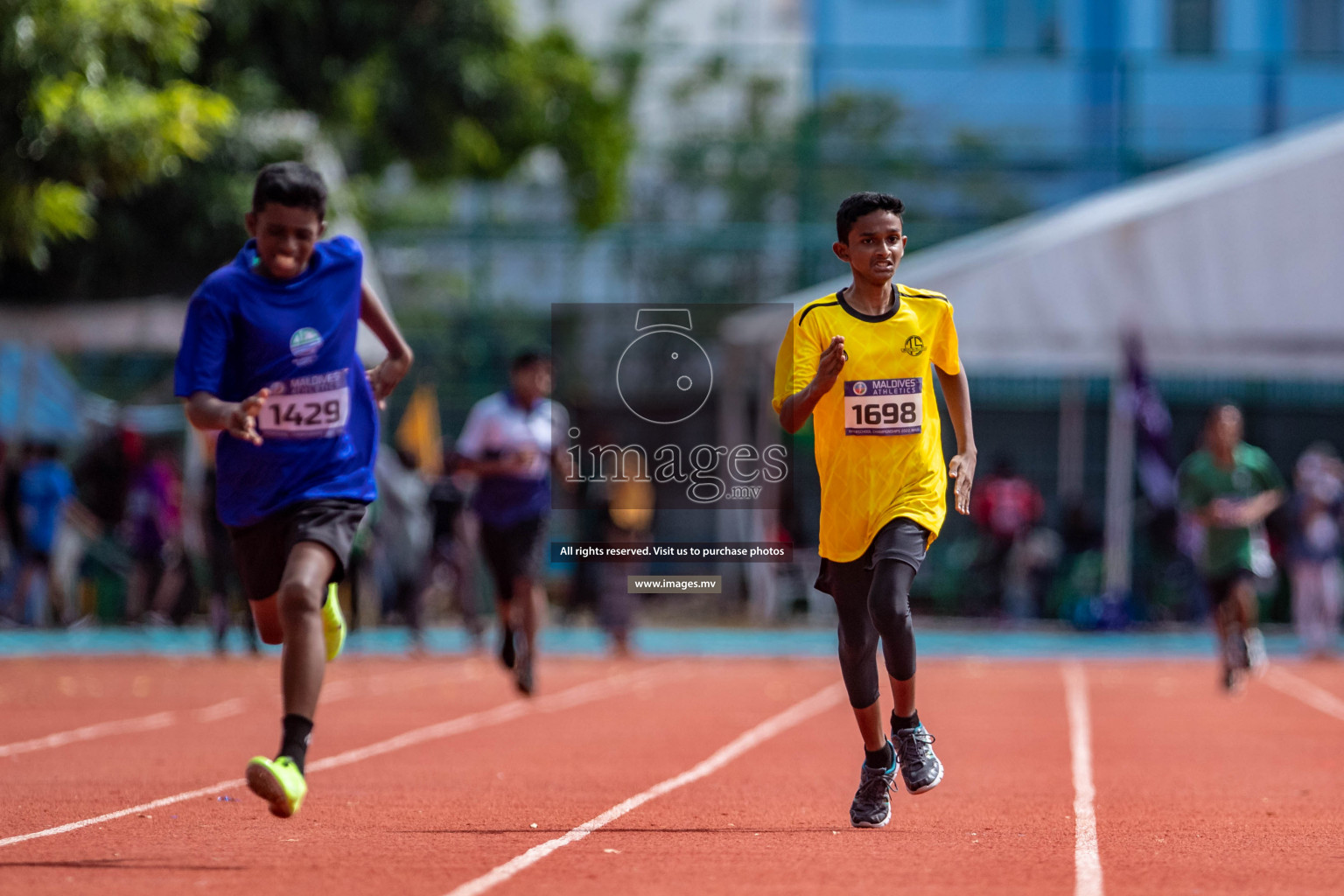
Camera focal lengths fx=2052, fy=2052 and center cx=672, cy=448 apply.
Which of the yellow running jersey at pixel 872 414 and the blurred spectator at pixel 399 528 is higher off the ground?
the yellow running jersey at pixel 872 414

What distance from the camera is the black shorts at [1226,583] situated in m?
15.1

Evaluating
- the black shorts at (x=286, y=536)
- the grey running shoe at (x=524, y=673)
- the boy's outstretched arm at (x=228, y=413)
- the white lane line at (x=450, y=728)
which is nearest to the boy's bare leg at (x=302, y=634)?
the black shorts at (x=286, y=536)

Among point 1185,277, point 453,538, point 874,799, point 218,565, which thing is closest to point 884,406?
point 874,799

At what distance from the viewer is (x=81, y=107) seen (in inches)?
512

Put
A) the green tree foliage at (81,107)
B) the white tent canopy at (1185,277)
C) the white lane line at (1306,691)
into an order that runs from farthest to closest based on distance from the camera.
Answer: the white tent canopy at (1185,277) < the white lane line at (1306,691) < the green tree foliage at (81,107)

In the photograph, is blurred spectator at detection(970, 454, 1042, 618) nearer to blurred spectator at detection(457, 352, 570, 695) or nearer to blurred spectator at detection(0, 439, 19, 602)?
blurred spectator at detection(0, 439, 19, 602)

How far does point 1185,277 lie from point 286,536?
629 inches

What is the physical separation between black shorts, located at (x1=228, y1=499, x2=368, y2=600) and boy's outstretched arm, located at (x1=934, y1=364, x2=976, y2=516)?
1.98 meters

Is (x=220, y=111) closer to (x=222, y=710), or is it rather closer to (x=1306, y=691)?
(x=222, y=710)

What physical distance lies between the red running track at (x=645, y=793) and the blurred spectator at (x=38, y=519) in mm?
5131

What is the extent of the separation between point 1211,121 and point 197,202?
1507cm

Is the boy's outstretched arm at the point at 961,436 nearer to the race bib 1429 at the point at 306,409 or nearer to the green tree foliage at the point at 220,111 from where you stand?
the race bib 1429 at the point at 306,409

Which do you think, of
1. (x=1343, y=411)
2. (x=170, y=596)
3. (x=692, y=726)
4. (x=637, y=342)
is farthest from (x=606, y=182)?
(x=692, y=726)

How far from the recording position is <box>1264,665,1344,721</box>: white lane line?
1415cm
